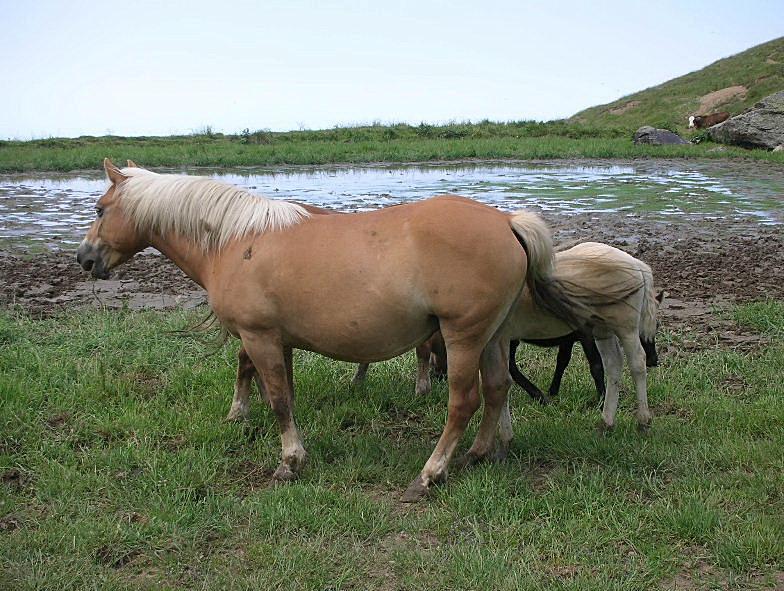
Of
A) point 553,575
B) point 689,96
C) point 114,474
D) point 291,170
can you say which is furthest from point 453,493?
point 689,96

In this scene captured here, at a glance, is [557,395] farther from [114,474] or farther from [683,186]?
[683,186]

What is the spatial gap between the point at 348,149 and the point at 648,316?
23168 millimetres

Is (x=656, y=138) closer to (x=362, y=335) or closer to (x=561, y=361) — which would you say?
(x=561, y=361)

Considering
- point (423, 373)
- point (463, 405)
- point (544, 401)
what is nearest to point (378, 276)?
point (463, 405)

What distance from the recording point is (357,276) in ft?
14.0

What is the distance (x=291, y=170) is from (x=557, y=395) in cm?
1831

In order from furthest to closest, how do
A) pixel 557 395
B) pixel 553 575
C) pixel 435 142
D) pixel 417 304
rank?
pixel 435 142 → pixel 557 395 → pixel 417 304 → pixel 553 575

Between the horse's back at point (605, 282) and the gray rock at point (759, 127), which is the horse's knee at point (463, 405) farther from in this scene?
the gray rock at point (759, 127)

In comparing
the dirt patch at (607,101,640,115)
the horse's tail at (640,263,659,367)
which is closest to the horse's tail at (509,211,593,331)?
the horse's tail at (640,263,659,367)

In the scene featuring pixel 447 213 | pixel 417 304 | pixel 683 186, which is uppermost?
pixel 447 213

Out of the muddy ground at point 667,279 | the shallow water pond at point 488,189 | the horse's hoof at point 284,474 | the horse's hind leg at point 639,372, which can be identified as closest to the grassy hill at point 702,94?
the shallow water pond at point 488,189

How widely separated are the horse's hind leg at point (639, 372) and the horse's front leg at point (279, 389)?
2.17 meters

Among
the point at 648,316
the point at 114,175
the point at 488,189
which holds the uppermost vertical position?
the point at 114,175

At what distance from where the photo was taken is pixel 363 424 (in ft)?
17.5
